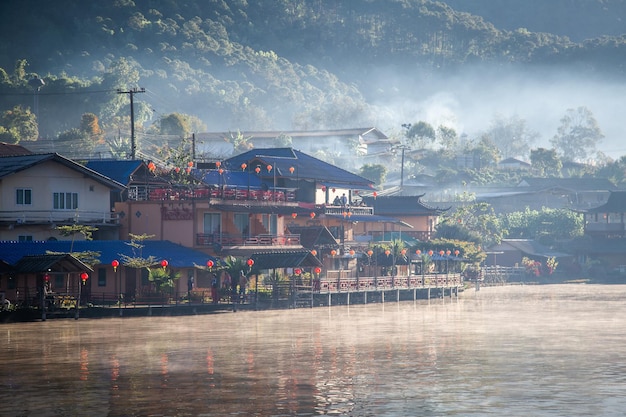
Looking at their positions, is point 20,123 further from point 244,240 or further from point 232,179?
point 244,240

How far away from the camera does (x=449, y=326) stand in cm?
6788

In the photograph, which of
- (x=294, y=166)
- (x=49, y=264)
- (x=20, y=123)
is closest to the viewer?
(x=49, y=264)

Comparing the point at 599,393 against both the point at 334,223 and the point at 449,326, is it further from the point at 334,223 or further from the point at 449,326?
the point at 334,223

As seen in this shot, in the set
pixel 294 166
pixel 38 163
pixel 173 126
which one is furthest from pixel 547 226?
pixel 38 163

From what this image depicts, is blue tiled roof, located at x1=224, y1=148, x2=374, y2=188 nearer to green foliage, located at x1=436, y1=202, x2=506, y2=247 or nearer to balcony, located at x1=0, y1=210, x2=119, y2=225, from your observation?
green foliage, located at x1=436, y1=202, x2=506, y2=247

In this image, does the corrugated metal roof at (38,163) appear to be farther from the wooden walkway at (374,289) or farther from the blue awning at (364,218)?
the blue awning at (364,218)

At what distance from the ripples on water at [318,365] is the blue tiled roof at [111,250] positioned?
5.98 meters

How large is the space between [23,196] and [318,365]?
39.6m

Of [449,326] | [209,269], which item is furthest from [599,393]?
[209,269]

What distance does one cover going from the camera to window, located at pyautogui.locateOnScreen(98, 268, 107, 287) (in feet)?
246

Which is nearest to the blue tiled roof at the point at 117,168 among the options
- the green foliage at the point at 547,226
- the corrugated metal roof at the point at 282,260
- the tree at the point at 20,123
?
the corrugated metal roof at the point at 282,260

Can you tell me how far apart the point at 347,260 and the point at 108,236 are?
68.7 feet

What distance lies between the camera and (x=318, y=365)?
4806 centimetres

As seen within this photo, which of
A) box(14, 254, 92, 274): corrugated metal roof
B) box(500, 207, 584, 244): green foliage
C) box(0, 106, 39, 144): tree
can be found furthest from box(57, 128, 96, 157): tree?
box(14, 254, 92, 274): corrugated metal roof
